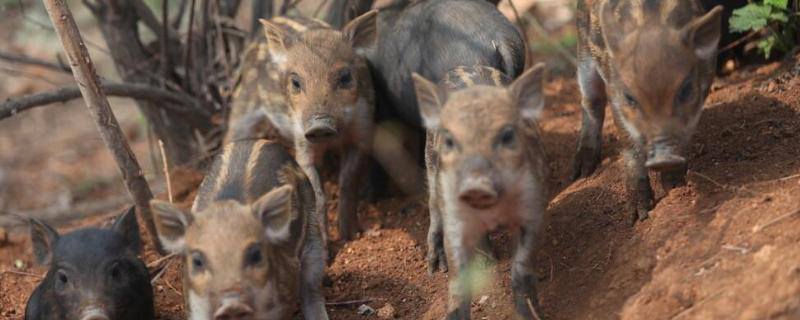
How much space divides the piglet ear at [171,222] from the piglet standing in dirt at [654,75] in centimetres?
215

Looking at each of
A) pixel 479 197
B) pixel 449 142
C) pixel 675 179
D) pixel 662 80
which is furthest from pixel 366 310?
pixel 662 80

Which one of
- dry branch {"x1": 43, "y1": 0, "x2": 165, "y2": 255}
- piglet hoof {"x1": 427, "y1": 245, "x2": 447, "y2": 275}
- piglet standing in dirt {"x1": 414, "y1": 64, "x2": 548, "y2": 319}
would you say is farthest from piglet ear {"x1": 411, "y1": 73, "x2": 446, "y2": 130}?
dry branch {"x1": 43, "y1": 0, "x2": 165, "y2": 255}

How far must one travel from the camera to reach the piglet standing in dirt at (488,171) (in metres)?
4.96

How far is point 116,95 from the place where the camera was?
23.4 feet

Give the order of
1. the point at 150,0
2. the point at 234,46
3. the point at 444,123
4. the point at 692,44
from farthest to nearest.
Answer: the point at 150,0, the point at 234,46, the point at 692,44, the point at 444,123

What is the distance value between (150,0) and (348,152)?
4232 mm

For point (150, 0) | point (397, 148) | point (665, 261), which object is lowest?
point (665, 261)

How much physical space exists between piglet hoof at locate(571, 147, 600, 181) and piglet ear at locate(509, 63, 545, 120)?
4.43 ft

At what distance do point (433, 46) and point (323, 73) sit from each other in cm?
70

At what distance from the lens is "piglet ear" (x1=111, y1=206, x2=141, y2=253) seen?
19.8 ft

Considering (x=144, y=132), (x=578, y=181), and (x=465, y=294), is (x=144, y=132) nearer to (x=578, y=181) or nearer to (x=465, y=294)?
(x=578, y=181)

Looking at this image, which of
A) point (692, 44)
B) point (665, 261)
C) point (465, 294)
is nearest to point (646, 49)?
point (692, 44)

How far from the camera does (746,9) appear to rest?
22.2 feet

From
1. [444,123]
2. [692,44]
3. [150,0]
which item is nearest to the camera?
[444,123]
